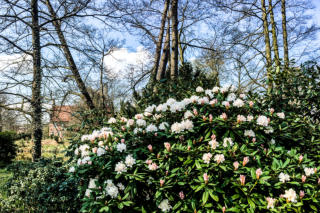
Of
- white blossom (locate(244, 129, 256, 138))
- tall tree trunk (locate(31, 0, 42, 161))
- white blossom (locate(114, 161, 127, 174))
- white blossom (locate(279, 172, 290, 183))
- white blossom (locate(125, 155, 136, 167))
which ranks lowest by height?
white blossom (locate(279, 172, 290, 183))

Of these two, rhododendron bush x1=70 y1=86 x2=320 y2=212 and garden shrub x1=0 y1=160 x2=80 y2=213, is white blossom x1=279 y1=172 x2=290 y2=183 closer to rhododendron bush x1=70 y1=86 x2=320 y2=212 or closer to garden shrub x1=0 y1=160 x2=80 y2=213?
rhododendron bush x1=70 y1=86 x2=320 y2=212

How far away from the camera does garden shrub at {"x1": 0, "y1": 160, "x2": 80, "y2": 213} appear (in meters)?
3.21

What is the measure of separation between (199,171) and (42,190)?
308cm

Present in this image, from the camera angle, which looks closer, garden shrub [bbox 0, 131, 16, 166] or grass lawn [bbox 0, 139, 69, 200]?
grass lawn [bbox 0, 139, 69, 200]

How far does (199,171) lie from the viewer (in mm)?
2023

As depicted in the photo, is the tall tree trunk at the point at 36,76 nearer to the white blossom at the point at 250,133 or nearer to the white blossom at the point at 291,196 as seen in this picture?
the white blossom at the point at 250,133

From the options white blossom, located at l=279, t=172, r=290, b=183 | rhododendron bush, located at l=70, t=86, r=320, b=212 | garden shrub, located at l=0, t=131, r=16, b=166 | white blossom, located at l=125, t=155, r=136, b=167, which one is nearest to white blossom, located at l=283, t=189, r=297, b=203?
rhododendron bush, located at l=70, t=86, r=320, b=212

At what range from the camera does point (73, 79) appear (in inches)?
239

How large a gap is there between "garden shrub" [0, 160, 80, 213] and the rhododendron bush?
1218 mm

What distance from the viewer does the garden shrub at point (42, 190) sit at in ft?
10.5

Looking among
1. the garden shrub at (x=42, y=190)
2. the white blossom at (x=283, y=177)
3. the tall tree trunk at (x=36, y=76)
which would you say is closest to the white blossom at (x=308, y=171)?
the white blossom at (x=283, y=177)

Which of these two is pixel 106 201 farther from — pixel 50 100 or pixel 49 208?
pixel 50 100

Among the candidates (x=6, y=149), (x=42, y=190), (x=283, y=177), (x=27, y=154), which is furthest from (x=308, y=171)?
(x=27, y=154)

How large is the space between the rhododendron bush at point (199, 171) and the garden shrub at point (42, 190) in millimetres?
1218
